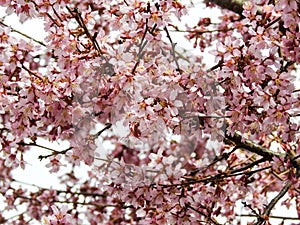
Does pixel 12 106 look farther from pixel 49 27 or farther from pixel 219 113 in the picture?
pixel 219 113

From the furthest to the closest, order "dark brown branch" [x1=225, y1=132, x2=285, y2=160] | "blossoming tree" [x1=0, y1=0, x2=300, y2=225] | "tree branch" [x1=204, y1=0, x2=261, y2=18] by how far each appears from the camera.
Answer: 1. "tree branch" [x1=204, y1=0, x2=261, y2=18]
2. "dark brown branch" [x1=225, y1=132, x2=285, y2=160]
3. "blossoming tree" [x1=0, y1=0, x2=300, y2=225]

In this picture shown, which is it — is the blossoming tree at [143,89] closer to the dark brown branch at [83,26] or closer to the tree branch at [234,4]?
the dark brown branch at [83,26]

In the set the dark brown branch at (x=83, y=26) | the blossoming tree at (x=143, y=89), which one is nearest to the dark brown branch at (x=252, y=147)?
the blossoming tree at (x=143, y=89)

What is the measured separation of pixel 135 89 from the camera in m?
1.84

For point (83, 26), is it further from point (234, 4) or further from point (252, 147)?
point (234, 4)

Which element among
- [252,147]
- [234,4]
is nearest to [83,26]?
[252,147]

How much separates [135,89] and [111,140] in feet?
2.31

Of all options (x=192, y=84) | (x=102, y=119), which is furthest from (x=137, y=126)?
(x=192, y=84)

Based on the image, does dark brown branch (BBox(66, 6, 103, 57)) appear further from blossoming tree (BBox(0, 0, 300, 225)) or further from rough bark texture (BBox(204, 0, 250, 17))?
rough bark texture (BBox(204, 0, 250, 17))

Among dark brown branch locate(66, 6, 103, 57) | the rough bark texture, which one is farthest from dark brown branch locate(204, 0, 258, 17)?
dark brown branch locate(66, 6, 103, 57)

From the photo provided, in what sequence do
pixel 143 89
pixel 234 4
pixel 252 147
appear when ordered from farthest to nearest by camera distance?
pixel 234 4 → pixel 252 147 → pixel 143 89

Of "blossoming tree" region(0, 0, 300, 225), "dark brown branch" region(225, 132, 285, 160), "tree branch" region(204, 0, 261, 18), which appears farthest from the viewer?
"tree branch" region(204, 0, 261, 18)

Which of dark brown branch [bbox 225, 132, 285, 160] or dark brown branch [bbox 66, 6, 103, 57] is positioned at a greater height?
dark brown branch [bbox 66, 6, 103, 57]

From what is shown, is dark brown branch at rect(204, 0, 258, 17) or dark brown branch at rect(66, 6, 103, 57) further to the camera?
dark brown branch at rect(204, 0, 258, 17)
